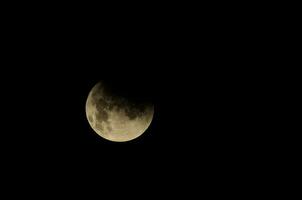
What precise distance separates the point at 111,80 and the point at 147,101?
2.53ft

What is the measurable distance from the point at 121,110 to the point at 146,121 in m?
0.61

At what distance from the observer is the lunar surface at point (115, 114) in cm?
457

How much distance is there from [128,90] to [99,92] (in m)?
0.57

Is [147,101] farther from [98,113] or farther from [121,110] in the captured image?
[98,113]

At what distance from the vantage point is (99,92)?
4738 millimetres

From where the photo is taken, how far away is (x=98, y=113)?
15.2ft

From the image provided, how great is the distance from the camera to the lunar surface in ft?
15.0

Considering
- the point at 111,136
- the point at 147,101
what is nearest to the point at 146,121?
the point at 147,101

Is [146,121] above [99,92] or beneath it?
beneath

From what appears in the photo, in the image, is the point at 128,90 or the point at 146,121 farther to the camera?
the point at 146,121

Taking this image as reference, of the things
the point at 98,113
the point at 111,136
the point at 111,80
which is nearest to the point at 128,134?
the point at 111,136

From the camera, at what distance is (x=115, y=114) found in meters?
4.58

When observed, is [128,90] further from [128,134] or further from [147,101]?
[128,134]

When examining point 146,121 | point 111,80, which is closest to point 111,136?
point 146,121
